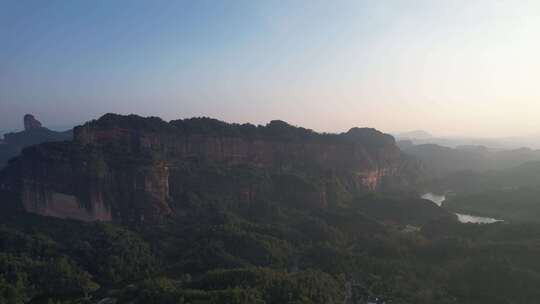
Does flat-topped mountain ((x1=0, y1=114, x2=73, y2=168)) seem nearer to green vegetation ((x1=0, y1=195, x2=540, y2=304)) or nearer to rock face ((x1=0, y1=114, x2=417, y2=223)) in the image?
rock face ((x1=0, y1=114, x2=417, y2=223))

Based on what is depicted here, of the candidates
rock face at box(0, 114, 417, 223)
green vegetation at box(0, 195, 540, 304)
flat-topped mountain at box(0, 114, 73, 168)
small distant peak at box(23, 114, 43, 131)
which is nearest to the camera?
green vegetation at box(0, 195, 540, 304)

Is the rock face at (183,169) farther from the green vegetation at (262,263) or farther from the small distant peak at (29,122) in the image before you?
the small distant peak at (29,122)

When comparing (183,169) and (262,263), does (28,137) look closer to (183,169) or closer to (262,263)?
(183,169)

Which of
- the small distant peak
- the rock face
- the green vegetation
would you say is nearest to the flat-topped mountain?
the small distant peak

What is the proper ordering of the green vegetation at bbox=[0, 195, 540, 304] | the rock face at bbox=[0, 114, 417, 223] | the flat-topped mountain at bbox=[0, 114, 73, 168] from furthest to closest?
1. the flat-topped mountain at bbox=[0, 114, 73, 168]
2. the rock face at bbox=[0, 114, 417, 223]
3. the green vegetation at bbox=[0, 195, 540, 304]

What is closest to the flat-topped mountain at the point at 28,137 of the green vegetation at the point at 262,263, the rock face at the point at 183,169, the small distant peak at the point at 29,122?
the small distant peak at the point at 29,122

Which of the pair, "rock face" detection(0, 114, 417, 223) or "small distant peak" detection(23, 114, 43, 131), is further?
"small distant peak" detection(23, 114, 43, 131)

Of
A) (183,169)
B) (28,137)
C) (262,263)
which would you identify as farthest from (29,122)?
(262,263)

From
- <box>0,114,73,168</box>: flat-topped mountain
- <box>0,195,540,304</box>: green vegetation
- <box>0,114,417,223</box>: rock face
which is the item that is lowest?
<box>0,195,540,304</box>: green vegetation
